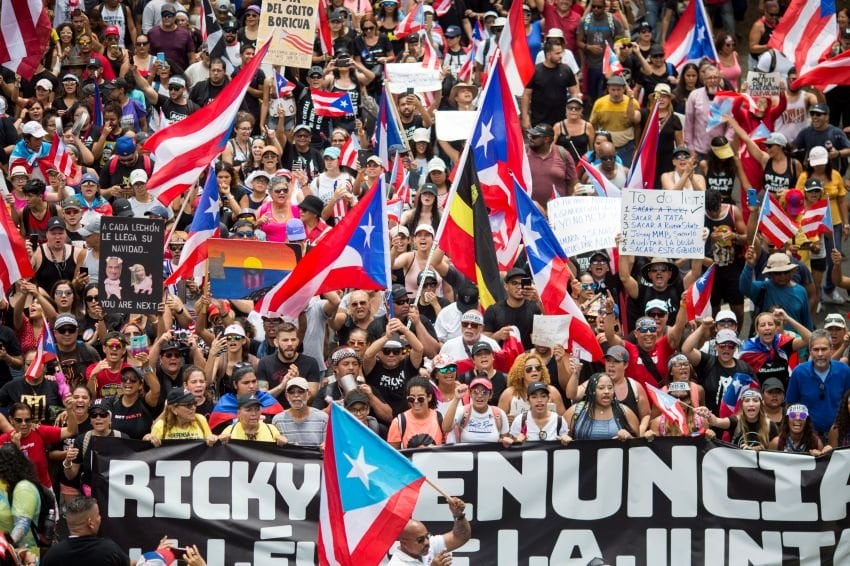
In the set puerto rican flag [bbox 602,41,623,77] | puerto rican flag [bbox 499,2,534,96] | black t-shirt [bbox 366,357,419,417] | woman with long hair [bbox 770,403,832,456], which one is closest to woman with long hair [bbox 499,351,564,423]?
black t-shirt [bbox 366,357,419,417]

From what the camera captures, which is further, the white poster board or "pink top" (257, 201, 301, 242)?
the white poster board

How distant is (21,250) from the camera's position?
1661 cm

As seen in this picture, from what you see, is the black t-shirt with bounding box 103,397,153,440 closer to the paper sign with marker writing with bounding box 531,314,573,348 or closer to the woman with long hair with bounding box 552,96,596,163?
the paper sign with marker writing with bounding box 531,314,573,348

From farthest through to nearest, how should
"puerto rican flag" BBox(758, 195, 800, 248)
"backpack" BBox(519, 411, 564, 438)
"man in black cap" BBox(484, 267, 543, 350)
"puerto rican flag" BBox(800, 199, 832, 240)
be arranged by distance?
"puerto rican flag" BBox(800, 199, 832, 240)
"puerto rican flag" BBox(758, 195, 800, 248)
"man in black cap" BBox(484, 267, 543, 350)
"backpack" BBox(519, 411, 564, 438)

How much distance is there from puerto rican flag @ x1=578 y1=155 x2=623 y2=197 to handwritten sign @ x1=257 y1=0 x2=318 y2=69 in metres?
3.44

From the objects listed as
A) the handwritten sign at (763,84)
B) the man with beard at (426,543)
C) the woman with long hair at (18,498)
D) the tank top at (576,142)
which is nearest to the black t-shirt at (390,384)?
the woman with long hair at (18,498)

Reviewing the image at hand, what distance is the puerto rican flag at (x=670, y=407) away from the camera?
15.1 m

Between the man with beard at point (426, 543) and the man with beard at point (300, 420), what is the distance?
231cm

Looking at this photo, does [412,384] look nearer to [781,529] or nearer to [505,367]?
[505,367]

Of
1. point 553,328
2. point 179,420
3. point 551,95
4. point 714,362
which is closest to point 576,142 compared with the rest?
point 551,95

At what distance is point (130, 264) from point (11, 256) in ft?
3.69

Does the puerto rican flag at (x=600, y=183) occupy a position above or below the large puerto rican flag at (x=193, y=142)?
below

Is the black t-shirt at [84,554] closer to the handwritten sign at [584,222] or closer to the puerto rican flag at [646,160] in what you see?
the handwritten sign at [584,222]

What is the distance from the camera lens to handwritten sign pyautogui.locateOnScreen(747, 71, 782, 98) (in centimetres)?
2212
